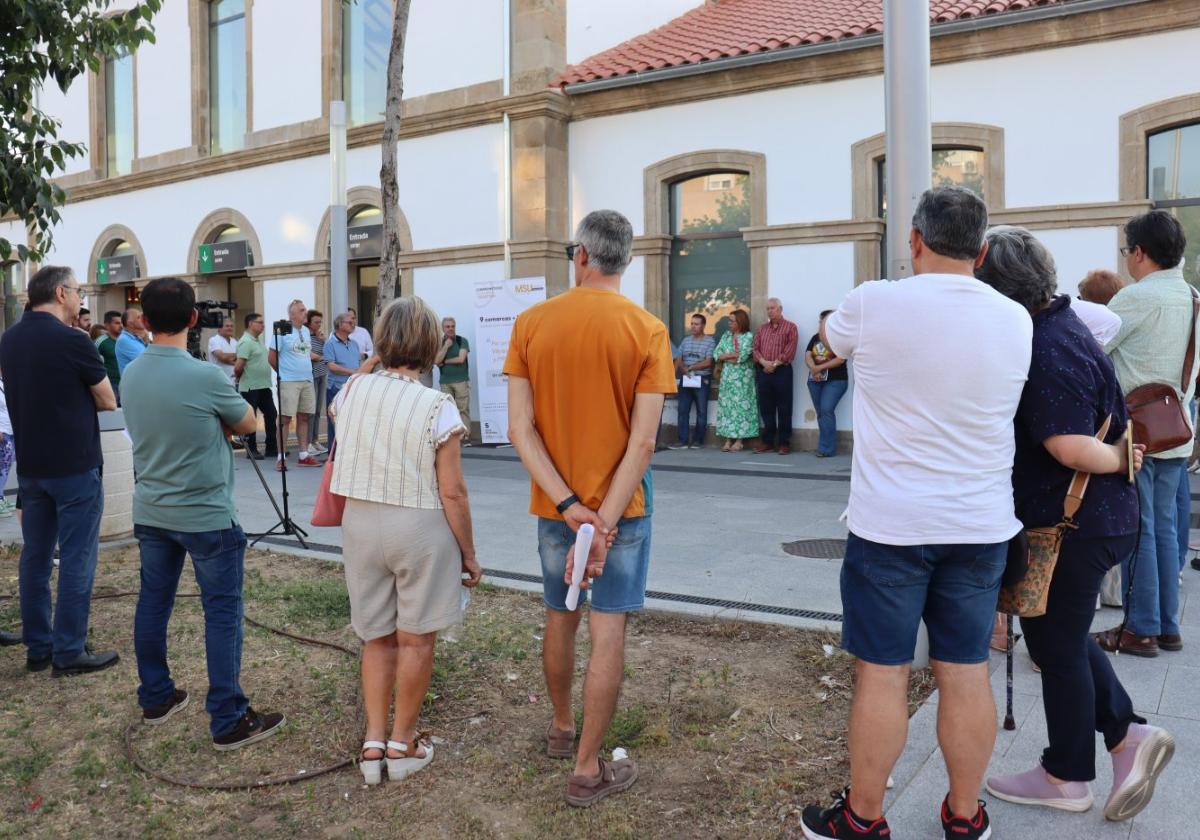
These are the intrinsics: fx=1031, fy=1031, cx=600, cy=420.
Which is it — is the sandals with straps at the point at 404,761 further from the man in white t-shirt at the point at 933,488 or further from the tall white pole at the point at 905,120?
the tall white pole at the point at 905,120

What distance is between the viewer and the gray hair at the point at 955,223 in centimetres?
280

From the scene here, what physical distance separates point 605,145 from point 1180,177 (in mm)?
7638

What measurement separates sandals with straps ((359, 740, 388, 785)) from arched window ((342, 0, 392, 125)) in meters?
15.6

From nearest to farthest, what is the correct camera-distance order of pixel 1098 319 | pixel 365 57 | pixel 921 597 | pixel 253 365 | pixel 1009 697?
pixel 921 597
pixel 1009 697
pixel 1098 319
pixel 253 365
pixel 365 57

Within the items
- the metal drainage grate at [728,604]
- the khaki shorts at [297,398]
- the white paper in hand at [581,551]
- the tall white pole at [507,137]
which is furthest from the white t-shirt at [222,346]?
the white paper in hand at [581,551]

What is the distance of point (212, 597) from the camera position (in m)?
4.10

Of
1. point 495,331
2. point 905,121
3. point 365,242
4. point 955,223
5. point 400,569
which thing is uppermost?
point 365,242

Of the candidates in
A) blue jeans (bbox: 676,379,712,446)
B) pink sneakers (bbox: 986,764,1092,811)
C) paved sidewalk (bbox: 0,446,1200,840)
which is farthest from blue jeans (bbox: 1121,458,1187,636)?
blue jeans (bbox: 676,379,712,446)

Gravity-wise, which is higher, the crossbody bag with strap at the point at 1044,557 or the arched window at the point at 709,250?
the arched window at the point at 709,250

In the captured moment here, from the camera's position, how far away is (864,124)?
13.3 meters

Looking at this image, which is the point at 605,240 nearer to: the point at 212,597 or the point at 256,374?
the point at 212,597

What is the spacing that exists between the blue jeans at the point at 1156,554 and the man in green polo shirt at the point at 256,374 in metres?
11.2

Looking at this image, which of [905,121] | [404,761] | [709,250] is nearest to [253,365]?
[709,250]

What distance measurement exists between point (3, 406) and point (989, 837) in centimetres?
552
